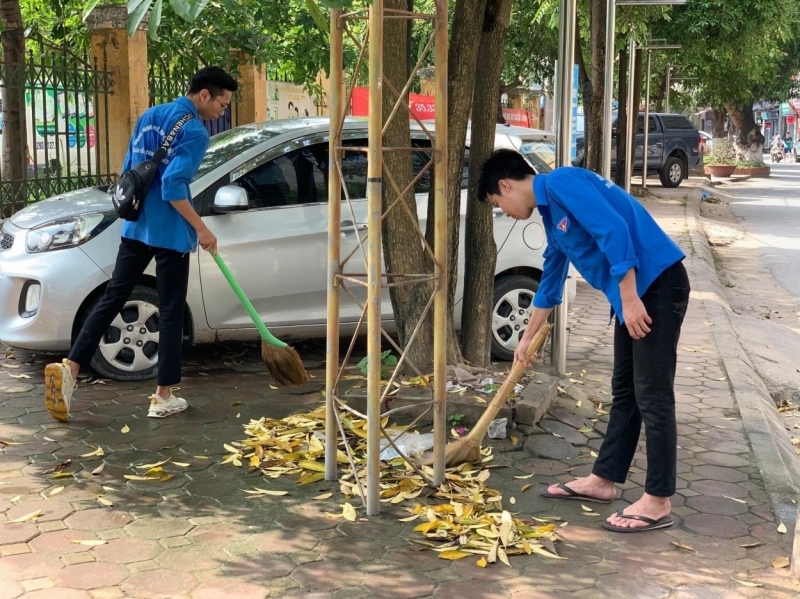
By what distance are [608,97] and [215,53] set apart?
4.98m

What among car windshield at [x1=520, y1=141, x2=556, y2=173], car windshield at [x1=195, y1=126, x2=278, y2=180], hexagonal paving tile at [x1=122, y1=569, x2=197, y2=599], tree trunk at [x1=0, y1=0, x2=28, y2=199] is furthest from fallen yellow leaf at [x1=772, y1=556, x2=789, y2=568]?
tree trunk at [x1=0, y1=0, x2=28, y2=199]

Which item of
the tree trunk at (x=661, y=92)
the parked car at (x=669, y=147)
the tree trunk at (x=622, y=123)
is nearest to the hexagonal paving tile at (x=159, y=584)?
the tree trunk at (x=622, y=123)

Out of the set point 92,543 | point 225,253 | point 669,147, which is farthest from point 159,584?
point 669,147

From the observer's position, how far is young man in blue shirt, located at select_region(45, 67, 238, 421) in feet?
16.7

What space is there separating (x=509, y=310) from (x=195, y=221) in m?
2.68

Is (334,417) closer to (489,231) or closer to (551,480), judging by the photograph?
(551,480)

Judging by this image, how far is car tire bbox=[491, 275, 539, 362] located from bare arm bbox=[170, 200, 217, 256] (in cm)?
240

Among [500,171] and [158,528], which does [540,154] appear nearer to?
[500,171]

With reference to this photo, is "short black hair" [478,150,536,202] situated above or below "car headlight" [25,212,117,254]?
above

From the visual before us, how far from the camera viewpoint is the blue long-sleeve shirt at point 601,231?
3.70 m

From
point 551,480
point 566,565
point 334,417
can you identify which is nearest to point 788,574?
point 566,565

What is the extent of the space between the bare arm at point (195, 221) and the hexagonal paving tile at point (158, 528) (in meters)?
1.73

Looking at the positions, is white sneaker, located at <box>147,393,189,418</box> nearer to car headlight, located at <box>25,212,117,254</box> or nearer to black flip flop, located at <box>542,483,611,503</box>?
car headlight, located at <box>25,212,117,254</box>

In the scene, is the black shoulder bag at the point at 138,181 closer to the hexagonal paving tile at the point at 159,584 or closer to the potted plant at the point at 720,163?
the hexagonal paving tile at the point at 159,584
